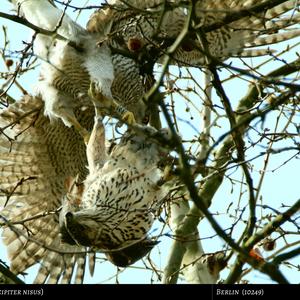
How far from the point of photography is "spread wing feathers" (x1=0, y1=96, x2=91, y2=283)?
9.08 meters

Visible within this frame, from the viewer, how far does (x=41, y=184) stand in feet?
31.2

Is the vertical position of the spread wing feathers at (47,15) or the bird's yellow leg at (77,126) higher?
the spread wing feathers at (47,15)

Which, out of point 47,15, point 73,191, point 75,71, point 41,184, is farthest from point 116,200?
point 41,184

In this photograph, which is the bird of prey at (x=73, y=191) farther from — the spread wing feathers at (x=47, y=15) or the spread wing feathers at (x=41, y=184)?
the spread wing feathers at (x=47, y=15)

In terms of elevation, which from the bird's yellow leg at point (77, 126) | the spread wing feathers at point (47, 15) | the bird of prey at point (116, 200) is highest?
the spread wing feathers at point (47, 15)

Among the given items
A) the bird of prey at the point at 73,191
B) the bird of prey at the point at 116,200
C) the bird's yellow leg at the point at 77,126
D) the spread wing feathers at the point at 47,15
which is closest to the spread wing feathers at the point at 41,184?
the bird of prey at the point at 73,191

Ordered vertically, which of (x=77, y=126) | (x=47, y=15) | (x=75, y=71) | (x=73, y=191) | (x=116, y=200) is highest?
(x=47, y=15)

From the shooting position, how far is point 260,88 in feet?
22.1

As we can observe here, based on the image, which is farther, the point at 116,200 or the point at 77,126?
the point at 77,126

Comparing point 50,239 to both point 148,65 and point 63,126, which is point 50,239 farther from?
point 148,65

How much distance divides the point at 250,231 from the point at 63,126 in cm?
386

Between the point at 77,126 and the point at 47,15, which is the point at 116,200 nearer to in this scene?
the point at 77,126

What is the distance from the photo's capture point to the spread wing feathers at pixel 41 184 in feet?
29.8

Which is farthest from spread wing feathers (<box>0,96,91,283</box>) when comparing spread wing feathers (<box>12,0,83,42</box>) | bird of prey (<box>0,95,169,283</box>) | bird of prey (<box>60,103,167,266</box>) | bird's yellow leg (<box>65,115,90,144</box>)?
bird of prey (<box>60,103,167,266</box>)
